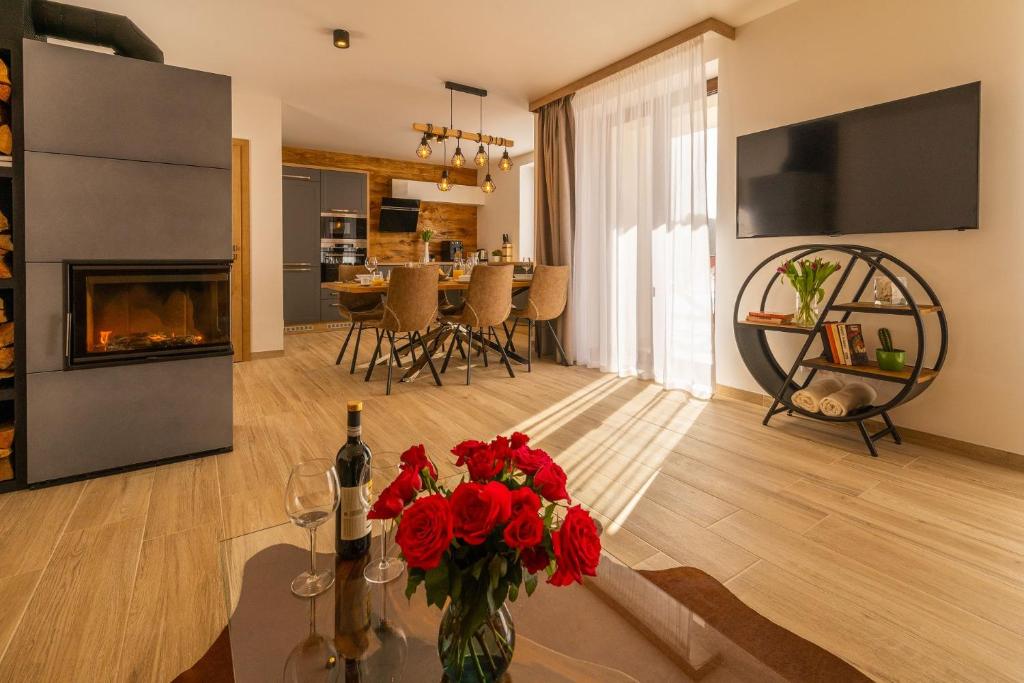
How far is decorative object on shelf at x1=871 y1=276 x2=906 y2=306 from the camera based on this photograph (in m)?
2.87

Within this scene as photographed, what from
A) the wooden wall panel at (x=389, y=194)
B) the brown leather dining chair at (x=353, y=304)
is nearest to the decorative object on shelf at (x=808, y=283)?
the brown leather dining chair at (x=353, y=304)

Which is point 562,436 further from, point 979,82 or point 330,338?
point 330,338

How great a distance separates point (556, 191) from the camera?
5.21 metres

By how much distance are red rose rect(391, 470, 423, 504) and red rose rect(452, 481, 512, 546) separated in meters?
0.12

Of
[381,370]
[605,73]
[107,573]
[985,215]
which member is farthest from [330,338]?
[985,215]

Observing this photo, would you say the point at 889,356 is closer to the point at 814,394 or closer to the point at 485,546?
the point at 814,394

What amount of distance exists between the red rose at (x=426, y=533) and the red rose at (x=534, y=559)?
0.11 metres

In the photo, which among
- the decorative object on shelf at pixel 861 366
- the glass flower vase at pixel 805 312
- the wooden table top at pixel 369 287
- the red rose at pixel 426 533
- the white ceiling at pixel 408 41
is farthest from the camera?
the wooden table top at pixel 369 287

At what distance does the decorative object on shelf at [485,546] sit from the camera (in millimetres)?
652

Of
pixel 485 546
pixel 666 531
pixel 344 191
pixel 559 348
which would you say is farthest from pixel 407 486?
pixel 344 191

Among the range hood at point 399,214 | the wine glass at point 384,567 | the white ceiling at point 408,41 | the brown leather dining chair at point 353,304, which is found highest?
the white ceiling at point 408,41

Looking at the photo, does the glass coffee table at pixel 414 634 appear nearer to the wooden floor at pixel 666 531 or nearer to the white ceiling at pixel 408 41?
the wooden floor at pixel 666 531

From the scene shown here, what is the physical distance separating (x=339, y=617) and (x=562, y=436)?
86.1 inches

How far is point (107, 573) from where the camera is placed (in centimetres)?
167
